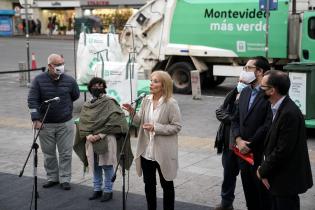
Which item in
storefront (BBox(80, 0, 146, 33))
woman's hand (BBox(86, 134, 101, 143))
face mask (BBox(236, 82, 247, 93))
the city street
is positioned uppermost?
storefront (BBox(80, 0, 146, 33))

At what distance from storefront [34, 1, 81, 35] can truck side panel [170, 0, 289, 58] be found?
3506cm

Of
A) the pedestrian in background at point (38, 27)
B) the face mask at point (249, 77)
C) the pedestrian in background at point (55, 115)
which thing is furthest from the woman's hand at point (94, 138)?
the pedestrian in background at point (38, 27)

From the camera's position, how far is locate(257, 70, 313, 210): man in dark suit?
14.8 feet

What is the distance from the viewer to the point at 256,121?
5387mm

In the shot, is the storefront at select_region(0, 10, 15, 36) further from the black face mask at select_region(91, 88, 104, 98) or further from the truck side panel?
the black face mask at select_region(91, 88, 104, 98)

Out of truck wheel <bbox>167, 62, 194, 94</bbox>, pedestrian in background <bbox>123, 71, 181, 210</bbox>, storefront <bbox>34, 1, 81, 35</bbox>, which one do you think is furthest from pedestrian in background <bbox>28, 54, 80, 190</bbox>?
storefront <bbox>34, 1, 81, 35</bbox>

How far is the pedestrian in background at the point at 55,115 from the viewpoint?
23.7 feet

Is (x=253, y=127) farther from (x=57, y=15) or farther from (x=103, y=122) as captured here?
(x=57, y=15)

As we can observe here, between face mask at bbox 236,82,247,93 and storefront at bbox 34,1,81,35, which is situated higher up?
storefront at bbox 34,1,81,35

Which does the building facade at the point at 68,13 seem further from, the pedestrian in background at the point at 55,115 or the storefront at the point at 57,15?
the pedestrian in background at the point at 55,115

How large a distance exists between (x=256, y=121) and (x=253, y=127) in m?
0.07

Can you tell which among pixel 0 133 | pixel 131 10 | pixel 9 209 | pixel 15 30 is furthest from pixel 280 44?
pixel 15 30

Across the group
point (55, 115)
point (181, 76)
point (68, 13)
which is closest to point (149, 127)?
point (55, 115)

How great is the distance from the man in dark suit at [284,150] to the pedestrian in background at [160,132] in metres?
1.37
